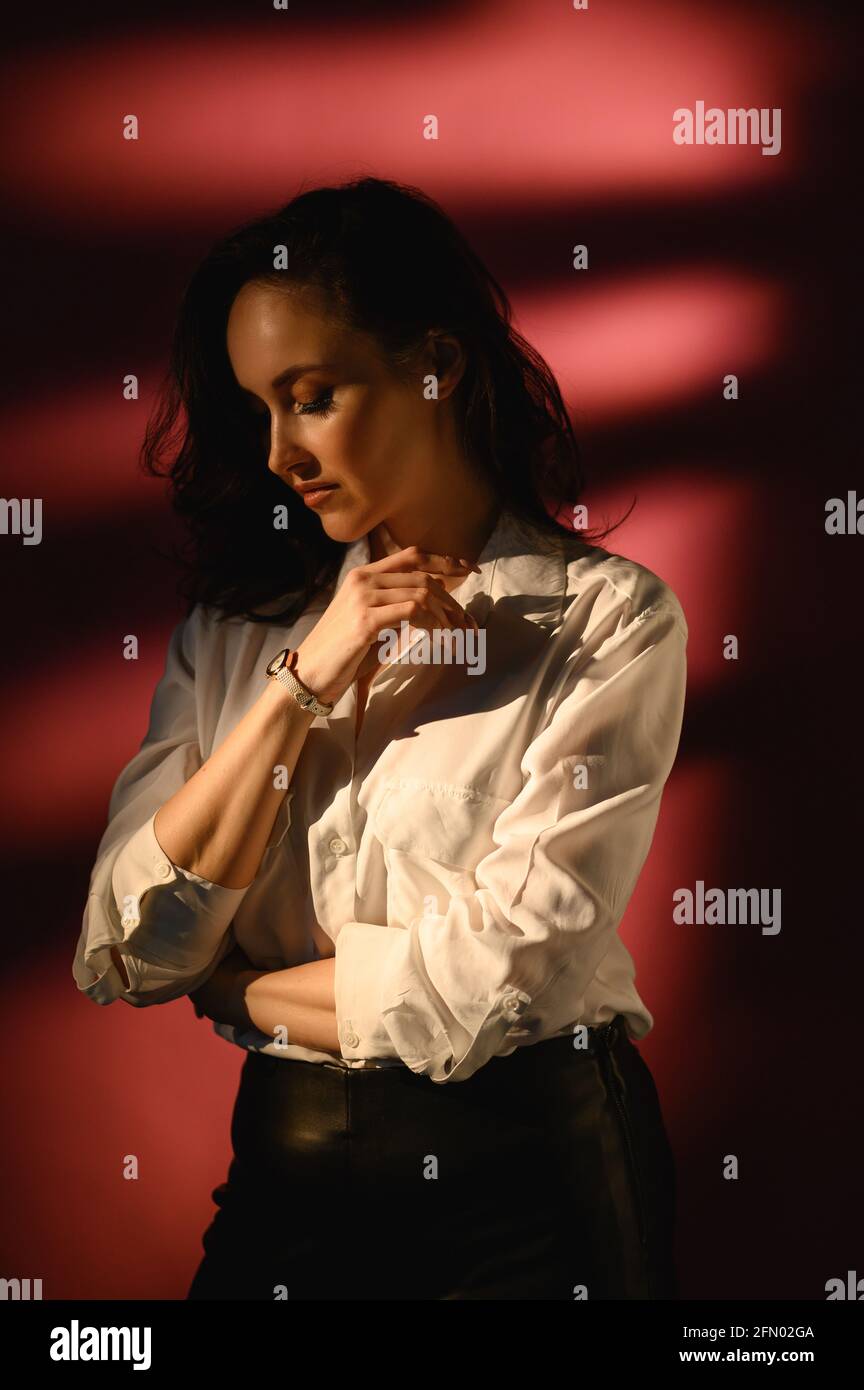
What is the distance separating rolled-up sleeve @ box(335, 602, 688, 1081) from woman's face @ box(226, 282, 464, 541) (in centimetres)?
31

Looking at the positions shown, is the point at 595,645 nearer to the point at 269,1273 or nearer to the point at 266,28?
the point at 269,1273

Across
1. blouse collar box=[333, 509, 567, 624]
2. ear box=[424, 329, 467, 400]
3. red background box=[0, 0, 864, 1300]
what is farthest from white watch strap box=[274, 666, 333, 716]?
red background box=[0, 0, 864, 1300]

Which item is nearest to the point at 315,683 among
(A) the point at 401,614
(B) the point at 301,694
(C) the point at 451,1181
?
(B) the point at 301,694

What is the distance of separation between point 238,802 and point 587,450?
0.90m

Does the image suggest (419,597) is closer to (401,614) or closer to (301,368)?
(401,614)

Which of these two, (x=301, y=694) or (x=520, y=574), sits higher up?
(x=520, y=574)

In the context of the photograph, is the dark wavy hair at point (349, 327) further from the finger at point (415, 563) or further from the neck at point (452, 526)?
the finger at point (415, 563)

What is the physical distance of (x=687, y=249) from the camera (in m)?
2.00

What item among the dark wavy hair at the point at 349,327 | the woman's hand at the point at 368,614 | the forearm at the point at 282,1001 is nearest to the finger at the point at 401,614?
the woman's hand at the point at 368,614

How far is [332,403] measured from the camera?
1459mm

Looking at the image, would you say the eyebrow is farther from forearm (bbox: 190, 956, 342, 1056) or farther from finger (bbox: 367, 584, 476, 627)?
forearm (bbox: 190, 956, 342, 1056)

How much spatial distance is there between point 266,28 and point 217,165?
198 millimetres

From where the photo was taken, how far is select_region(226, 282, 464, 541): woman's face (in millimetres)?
1448

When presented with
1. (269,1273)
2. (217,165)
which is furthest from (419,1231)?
(217,165)
